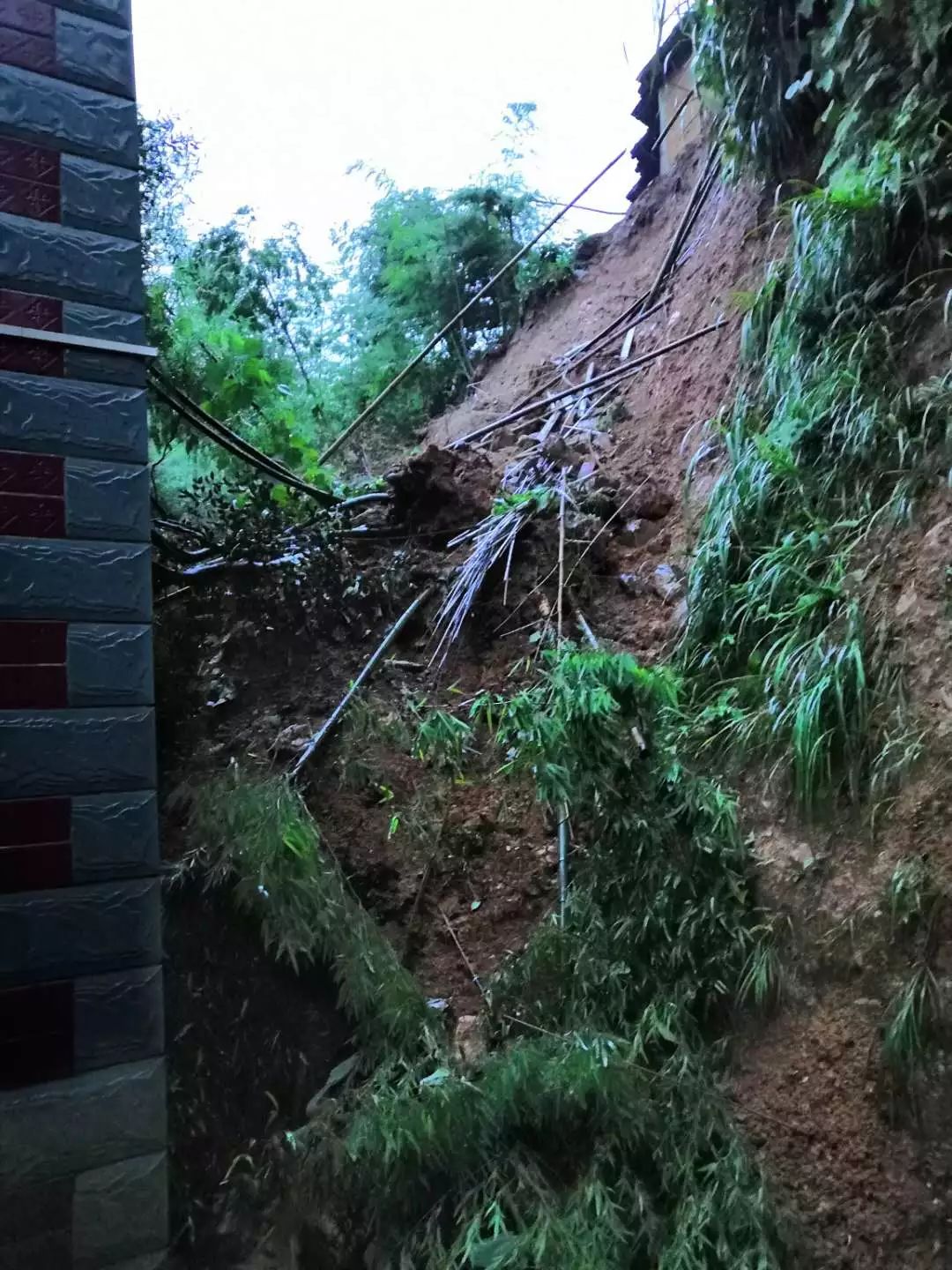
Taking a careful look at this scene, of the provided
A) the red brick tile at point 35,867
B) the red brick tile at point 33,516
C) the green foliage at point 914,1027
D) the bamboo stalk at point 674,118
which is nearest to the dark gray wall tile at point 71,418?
the red brick tile at point 33,516

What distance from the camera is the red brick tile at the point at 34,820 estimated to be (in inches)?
75.4

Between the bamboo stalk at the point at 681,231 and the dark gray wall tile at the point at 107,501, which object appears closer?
the dark gray wall tile at the point at 107,501

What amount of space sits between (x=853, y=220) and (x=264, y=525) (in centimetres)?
233

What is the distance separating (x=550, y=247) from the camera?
21.3 ft

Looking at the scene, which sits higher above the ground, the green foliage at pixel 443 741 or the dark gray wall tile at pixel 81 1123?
the green foliage at pixel 443 741

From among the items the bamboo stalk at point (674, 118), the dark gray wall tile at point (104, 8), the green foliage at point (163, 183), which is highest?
the bamboo stalk at point (674, 118)

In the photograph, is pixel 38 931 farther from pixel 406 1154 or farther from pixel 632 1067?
pixel 632 1067

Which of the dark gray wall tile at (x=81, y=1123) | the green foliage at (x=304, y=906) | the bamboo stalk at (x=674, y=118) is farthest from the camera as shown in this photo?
the bamboo stalk at (x=674, y=118)

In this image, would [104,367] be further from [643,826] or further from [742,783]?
[742,783]

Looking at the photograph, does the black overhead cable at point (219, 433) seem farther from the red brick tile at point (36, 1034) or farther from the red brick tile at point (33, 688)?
the red brick tile at point (36, 1034)

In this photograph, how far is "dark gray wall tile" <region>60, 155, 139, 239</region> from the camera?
212cm

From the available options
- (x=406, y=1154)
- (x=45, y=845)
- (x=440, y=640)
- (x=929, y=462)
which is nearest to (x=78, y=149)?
(x=45, y=845)

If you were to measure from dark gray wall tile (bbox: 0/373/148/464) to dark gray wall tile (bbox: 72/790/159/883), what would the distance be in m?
0.79

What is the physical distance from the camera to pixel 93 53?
7.18 feet
